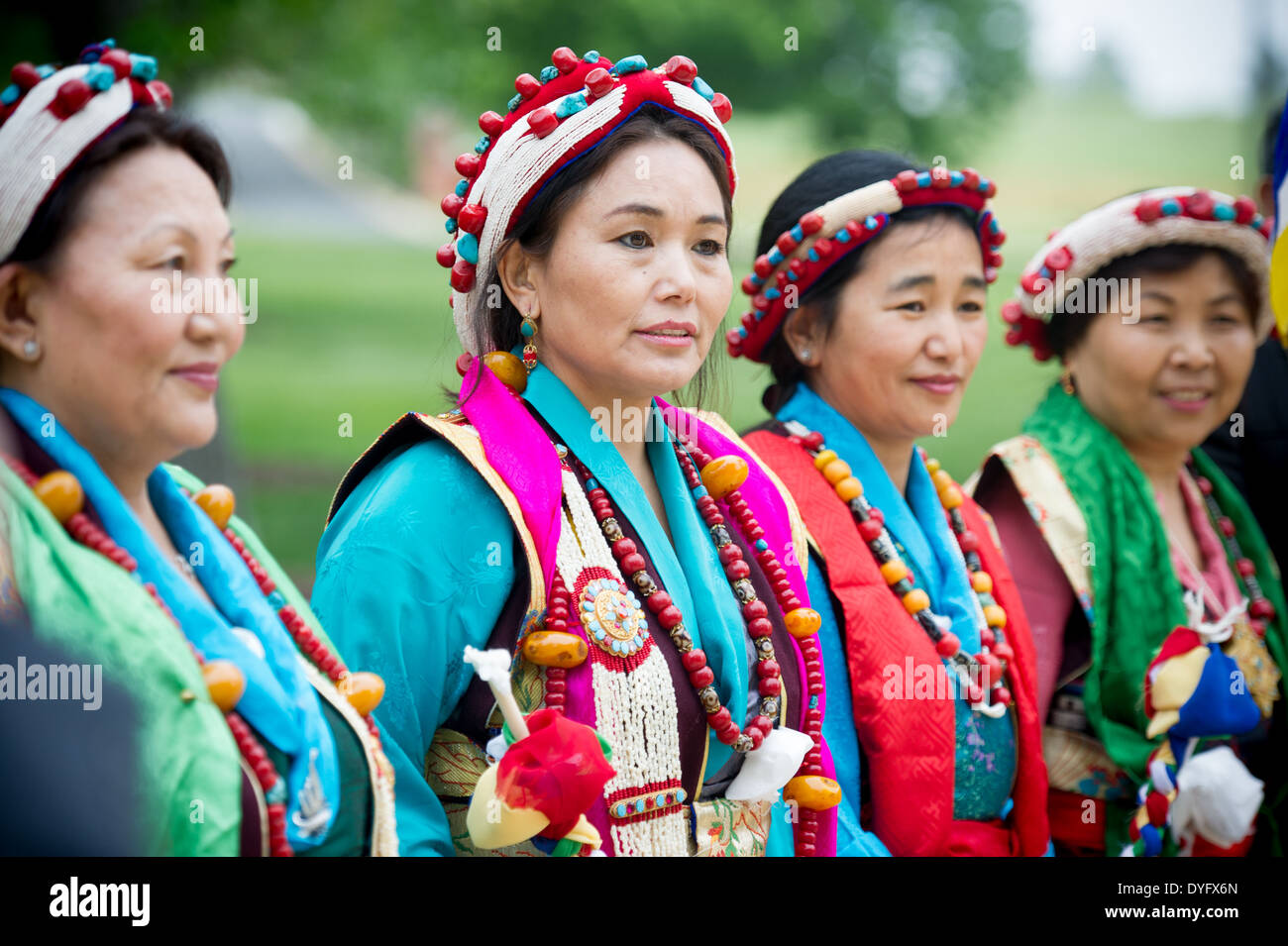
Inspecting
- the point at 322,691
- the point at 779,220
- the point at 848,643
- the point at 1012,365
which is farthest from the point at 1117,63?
the point at 322,691

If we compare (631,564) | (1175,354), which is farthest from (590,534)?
(1175,354)

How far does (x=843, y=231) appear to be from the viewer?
262 centimetres

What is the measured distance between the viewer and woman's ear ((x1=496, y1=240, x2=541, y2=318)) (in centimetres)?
218

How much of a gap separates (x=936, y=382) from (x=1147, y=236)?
2.34ft

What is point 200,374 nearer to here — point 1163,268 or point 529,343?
point 529,343

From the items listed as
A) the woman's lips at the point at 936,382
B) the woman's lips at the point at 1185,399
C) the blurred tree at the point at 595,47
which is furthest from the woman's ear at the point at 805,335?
the blurred tree at the point at 595,47

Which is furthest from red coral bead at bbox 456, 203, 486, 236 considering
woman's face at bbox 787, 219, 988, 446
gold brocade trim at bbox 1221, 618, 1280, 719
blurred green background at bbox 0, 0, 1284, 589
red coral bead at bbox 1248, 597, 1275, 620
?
blurred green background at bbox 0, 0, 1284, 589

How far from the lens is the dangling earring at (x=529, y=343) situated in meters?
2.19

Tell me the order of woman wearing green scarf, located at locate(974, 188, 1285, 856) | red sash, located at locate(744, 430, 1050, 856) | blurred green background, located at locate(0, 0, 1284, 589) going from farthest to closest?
blurred green background, located at locate(0, 0, 1284, 589)
woman wearing green scarf, located at locate(974, 188, 1285, 856)
red sash, located at locate(744, 430, 1050, 856)

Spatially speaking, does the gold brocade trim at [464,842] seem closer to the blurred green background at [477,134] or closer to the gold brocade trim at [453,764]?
the gold brocade trim at [453,764]

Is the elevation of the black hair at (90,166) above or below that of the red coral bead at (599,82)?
below

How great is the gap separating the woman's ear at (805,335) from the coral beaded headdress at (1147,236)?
67 centimetres

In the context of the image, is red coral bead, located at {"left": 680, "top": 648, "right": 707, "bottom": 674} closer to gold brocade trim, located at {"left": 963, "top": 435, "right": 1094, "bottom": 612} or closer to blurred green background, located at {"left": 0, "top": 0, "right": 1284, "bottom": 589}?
gold brocade trim, located at {"left": 963, "top": 435, "right": 1094, "bottom": 612}
